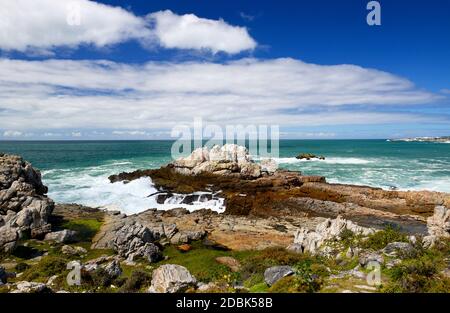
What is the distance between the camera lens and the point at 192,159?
192 feet

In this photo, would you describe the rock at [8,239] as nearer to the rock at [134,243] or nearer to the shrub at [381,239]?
the rock at [134,243]

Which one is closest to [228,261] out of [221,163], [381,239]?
[381,239]

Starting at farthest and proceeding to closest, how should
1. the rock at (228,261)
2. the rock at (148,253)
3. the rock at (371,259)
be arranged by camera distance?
the rock at (148,253)
the rock at (228,261)
the rock at (371,259)

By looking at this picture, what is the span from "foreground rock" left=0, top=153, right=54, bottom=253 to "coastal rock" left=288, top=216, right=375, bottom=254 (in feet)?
62.3

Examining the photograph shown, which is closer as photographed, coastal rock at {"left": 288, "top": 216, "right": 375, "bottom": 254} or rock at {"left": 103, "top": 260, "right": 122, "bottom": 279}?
rock at {"left": 103, "top": 260, "right": 122, "bottom": 279}

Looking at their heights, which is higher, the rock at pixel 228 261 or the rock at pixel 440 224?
the rock at pixel 440 224

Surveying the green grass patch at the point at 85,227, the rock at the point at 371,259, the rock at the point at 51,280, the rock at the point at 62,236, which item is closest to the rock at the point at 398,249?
the rock at the point at 371,259

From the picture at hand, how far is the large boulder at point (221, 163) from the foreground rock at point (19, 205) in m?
23.0

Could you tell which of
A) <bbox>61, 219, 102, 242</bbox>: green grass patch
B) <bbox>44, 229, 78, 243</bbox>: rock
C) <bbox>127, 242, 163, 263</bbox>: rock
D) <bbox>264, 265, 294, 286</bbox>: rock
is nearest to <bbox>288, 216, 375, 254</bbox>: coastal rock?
<bbox>264, 265, 294, 286</bbox>: rock

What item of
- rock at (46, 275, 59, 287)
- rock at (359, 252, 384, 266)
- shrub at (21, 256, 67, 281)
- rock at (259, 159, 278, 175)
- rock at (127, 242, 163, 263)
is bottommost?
rock at (127, 242, 163, 263)

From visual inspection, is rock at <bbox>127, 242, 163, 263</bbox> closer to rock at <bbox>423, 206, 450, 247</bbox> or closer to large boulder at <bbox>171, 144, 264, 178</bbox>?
rock at <bbox>423, 206, 450, 247</bbox>

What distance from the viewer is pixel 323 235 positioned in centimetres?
2164

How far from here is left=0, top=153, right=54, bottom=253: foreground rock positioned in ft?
76.4

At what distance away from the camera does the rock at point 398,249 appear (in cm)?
1377
